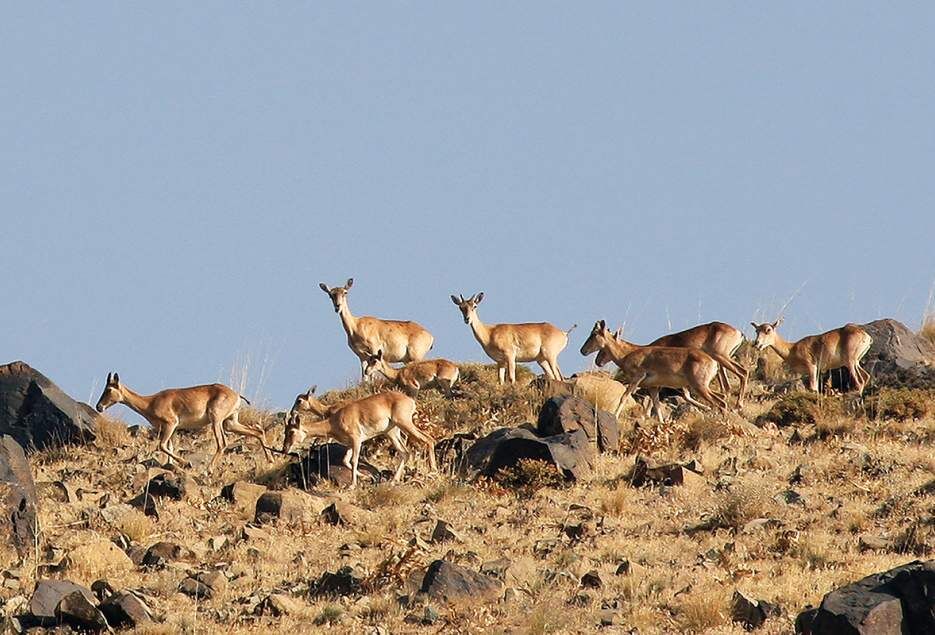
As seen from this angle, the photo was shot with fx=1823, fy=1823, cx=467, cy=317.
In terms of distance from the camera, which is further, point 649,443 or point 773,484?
point 649,443

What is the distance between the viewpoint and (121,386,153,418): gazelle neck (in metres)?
26.0

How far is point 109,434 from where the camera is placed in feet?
85.5

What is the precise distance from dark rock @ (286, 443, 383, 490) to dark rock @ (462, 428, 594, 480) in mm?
1302

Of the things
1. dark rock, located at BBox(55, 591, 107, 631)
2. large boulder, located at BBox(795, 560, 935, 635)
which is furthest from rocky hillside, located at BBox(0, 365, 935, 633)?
large boulder, located at BBox(795, 560, 935, 635)

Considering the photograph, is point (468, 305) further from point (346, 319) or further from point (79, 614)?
point (79, 614)

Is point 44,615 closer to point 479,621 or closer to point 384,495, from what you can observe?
point 479,621

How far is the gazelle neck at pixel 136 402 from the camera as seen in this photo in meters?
26.0

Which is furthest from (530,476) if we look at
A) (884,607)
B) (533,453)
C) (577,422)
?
(884,607)

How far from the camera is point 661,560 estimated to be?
1852cm

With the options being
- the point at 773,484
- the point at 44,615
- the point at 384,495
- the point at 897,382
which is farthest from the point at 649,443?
the point at 44,615

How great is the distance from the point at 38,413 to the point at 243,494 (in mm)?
5636

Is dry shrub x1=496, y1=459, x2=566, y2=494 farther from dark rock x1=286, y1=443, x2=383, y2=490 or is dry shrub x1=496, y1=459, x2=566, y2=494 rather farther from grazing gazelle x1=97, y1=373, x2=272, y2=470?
grazing gazelle x1=97, y1=373, x2=272, y2=470

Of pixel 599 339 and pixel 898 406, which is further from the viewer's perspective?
pixel 599 339

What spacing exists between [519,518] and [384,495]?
6.11 ft
